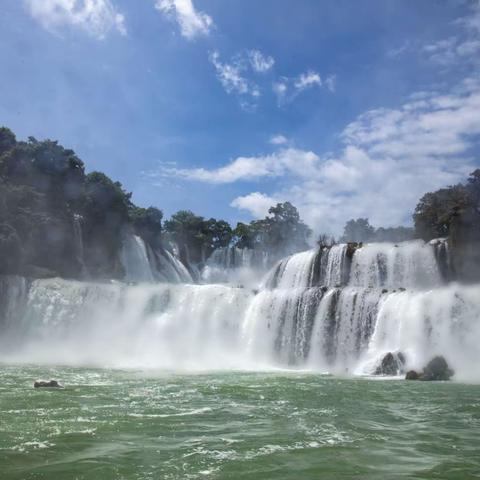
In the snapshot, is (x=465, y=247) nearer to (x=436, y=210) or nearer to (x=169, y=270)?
(x=436, y=210)

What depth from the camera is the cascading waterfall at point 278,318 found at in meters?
21.3

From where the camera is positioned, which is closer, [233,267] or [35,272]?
[35,272]

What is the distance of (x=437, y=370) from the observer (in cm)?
1783

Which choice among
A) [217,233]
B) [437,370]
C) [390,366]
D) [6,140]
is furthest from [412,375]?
[217,233]

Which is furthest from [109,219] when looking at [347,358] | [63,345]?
[347,358]

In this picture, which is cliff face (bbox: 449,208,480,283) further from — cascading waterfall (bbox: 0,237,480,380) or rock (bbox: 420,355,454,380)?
rock (bbox: 420,355,454,380)

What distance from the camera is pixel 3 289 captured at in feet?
104

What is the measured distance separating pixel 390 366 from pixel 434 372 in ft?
6.01

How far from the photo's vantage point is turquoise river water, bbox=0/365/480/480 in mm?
6152

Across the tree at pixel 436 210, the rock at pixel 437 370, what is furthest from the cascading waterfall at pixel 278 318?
the tree at pixel 436 210

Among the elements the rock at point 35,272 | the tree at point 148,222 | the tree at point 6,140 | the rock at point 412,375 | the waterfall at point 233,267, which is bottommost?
the rock at point 412,375

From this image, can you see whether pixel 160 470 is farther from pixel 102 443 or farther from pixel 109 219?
pixel 109 219

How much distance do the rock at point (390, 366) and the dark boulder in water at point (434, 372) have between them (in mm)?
1401

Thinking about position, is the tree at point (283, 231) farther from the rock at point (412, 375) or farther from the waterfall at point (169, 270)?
the rock at point (412, 375)
